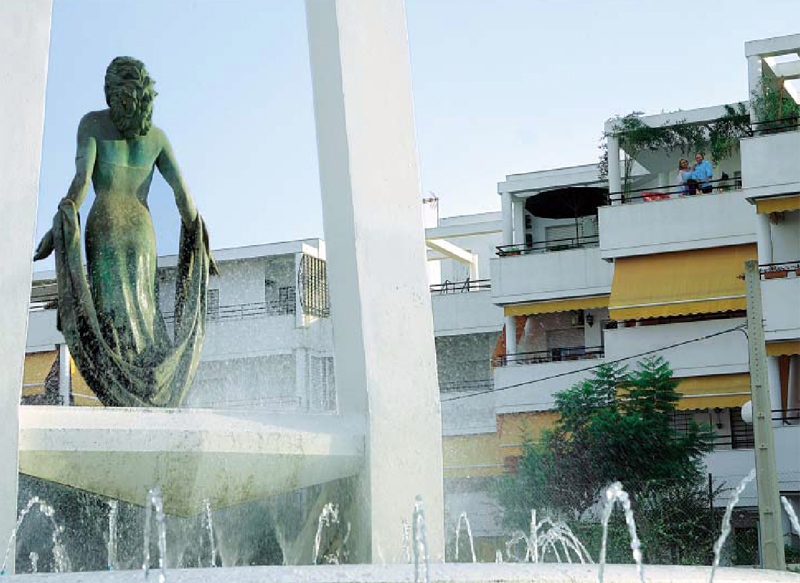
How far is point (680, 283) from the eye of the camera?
95.2 feet

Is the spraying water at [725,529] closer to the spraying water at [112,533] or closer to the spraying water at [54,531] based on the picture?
the spraying water at [112,533]

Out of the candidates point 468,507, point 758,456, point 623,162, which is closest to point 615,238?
point 623,162

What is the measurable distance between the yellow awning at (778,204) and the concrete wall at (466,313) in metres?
8.33

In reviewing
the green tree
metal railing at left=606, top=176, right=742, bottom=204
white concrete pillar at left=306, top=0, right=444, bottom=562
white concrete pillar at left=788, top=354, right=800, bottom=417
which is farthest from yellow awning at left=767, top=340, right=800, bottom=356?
white concrete pillar at left=306, top=0, right=444, bottom=562

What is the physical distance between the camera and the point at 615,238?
2994 cm

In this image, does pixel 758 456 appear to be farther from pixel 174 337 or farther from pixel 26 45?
pixel 26 45

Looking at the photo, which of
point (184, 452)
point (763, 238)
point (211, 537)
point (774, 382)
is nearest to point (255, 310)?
point (774, 382)

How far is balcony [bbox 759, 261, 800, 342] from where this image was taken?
1043 inches

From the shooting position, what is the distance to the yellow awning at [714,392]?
27984 millimetres

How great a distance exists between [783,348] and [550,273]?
607cm

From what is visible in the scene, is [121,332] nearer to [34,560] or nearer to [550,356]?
[34,560]

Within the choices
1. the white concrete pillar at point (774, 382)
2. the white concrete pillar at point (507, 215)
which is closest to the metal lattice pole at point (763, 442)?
the white concrete pillar at point (774, 382)

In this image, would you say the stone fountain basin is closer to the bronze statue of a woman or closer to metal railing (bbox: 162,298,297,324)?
the bronze statue of a woman

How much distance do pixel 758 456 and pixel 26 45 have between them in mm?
11314
